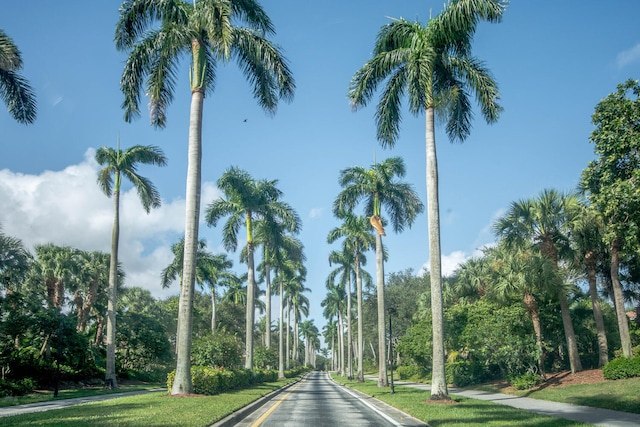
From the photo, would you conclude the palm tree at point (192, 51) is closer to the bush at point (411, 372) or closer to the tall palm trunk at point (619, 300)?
the tall palm trunk at point (619, 300)

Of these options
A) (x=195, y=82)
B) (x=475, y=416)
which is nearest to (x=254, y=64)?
(x=195, y=82)

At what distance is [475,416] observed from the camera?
14852 mm

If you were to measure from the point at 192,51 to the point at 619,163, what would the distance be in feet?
54.2

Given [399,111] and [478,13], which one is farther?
[399,111]

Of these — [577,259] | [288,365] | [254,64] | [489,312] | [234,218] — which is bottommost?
[288,365]

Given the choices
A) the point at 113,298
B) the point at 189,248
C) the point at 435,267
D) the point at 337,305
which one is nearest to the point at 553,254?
the point at 435,267

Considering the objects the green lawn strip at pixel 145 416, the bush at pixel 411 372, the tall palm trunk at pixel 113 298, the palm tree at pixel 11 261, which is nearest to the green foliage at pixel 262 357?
the bush at pixel 411 372

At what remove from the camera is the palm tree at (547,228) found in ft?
103

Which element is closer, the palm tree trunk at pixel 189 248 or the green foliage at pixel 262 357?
the palm tree trunk at pixel 189 248

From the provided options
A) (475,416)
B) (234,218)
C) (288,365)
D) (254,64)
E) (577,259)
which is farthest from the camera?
(288,365)

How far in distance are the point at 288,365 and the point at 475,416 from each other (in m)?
66.4

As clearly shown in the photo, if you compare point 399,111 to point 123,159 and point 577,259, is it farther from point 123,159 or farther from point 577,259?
point 123,159

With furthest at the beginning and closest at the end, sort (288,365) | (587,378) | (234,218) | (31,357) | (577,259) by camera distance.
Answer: (288,365) → (234,218) → (31,357) → (577,259) → (587,378)

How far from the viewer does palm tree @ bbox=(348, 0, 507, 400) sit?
69.0 ft
